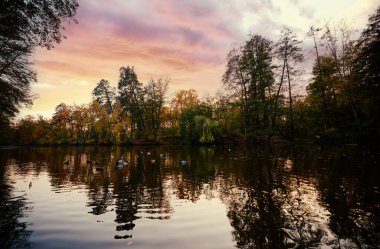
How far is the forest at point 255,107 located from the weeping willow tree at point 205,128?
22 centimetres

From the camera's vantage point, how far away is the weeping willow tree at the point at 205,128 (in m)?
57.2

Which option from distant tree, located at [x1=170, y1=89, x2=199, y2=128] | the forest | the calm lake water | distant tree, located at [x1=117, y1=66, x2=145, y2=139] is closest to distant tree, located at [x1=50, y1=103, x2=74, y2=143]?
the forest

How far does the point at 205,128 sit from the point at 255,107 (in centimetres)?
1398

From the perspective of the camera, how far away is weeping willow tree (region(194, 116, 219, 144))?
188 ft

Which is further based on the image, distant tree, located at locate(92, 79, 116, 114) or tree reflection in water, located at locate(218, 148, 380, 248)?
distant tree, located at locate(92, 79, 116, 114)

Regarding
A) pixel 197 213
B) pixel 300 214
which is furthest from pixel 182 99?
pixel 300 214

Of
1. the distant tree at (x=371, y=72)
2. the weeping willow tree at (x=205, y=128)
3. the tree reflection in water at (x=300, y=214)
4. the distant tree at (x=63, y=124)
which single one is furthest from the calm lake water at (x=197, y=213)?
the distant tree at (x=63, y=124)

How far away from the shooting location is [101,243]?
20.4 feet

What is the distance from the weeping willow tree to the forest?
22cm

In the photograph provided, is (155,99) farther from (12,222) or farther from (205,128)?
(12,222)

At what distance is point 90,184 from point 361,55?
29783 mm

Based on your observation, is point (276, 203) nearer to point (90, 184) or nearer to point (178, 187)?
Answer: point (178, 187)

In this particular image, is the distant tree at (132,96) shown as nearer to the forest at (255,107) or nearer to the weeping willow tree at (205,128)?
the forest at (255,107)

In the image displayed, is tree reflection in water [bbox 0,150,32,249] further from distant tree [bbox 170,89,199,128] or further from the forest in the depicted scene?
distant tree [bbox 170,89,199,128]
